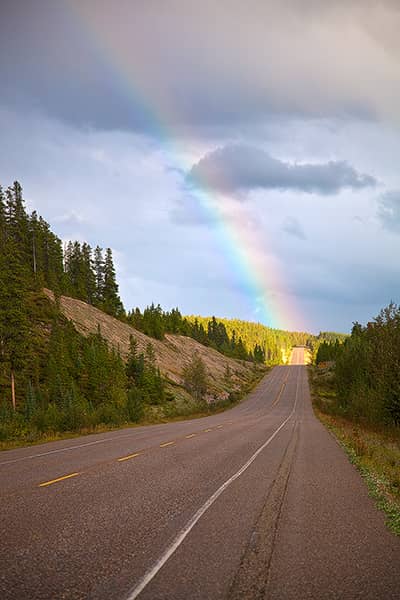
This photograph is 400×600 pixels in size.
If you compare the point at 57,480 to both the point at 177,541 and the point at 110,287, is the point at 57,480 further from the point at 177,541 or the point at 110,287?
the point at 110,287

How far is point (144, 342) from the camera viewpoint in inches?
3265

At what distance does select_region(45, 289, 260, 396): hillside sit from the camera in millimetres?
69594

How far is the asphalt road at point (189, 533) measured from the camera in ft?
16.0

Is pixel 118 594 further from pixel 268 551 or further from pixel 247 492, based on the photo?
pixel 247 492

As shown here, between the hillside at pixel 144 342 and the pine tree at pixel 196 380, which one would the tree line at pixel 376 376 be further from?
the hillside at pixel 144 342

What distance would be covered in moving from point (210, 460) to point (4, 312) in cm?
3239

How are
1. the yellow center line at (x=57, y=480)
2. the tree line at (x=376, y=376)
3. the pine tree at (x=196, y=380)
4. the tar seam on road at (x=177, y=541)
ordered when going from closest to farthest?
the tar seam on road at (x=177, y=541) < the yellow center line at (x=57, y=480) < the tree line at (x=376, y=376) < the pine tree at (x=196, y=380)

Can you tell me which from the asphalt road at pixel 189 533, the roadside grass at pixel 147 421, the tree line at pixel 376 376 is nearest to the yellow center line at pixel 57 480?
the asphalt road at pixel 189 533

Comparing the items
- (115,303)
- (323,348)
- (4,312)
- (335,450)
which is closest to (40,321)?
(4,312)

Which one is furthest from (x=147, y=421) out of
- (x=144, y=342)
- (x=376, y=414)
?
(x=144, y=342)

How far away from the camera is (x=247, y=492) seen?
944 cm

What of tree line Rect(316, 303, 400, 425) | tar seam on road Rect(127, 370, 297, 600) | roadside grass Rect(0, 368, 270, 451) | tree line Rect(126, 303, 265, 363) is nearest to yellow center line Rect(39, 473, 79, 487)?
tar seam on road Rect(127, 370, 297, 600)

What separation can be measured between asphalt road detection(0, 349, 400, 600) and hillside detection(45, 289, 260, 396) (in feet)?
184

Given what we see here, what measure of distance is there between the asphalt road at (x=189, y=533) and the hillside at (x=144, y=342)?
5597cm
